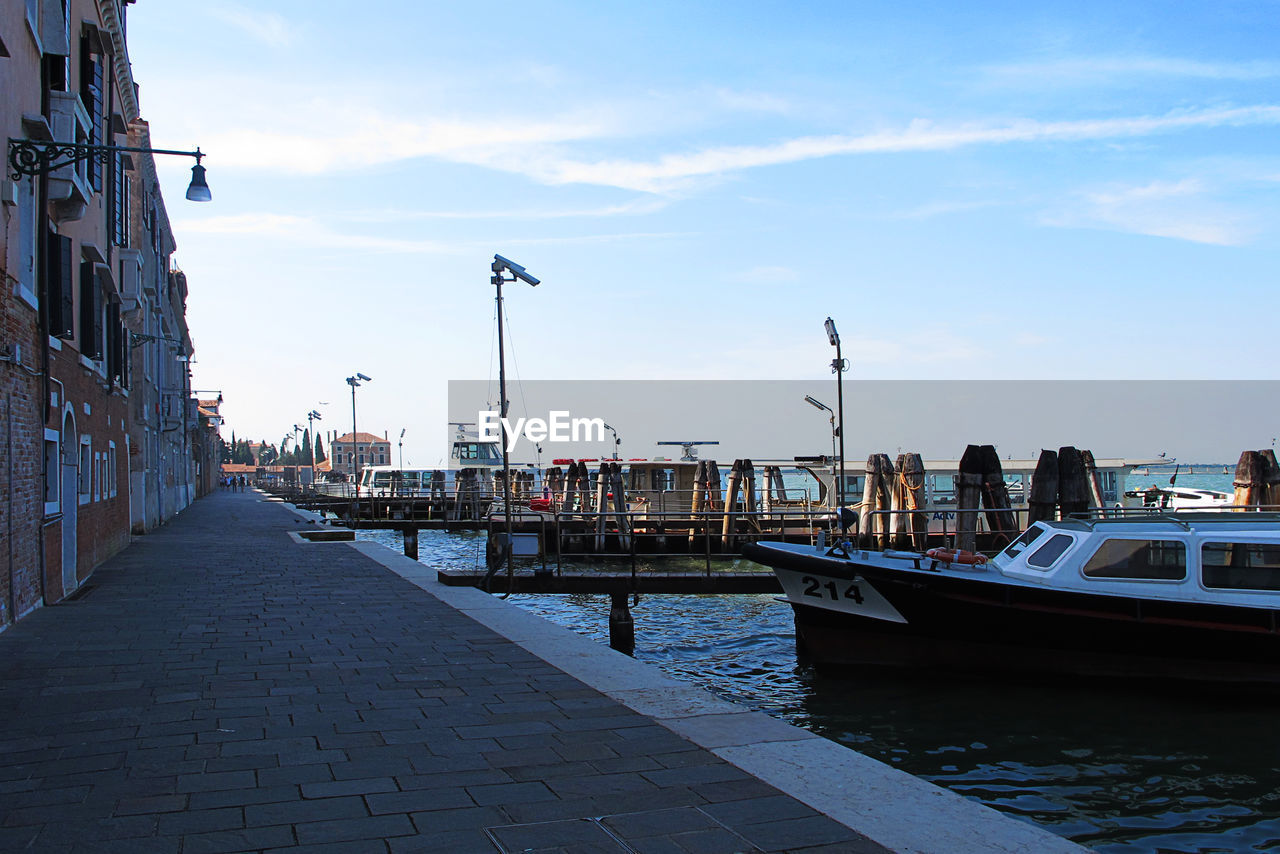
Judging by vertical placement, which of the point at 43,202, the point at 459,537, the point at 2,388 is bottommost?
the point at 459,537

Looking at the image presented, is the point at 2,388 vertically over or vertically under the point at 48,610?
over

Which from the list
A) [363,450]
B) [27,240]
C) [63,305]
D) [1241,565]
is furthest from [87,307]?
[363,450]

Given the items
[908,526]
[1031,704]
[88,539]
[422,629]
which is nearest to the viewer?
[422,629]

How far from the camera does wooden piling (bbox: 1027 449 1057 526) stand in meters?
16.7

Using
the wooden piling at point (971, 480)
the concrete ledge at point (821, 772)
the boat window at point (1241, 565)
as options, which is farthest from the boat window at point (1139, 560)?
the wooden piling at point (971, 480)

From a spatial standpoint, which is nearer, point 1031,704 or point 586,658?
point 586,658

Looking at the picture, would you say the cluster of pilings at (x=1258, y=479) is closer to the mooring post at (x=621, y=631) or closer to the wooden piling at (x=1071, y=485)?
the wooden piling at (x=1071, y=485)

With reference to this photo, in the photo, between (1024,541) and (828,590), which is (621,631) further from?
(1024,541)

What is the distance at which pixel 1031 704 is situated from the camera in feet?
36.1

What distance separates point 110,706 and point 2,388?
16.9 ft

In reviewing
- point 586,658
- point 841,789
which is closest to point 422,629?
point 586,658

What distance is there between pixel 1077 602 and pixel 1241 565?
1690mm

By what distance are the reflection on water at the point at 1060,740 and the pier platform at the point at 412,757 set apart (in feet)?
9.10

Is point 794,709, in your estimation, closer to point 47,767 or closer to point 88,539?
point 47,767
